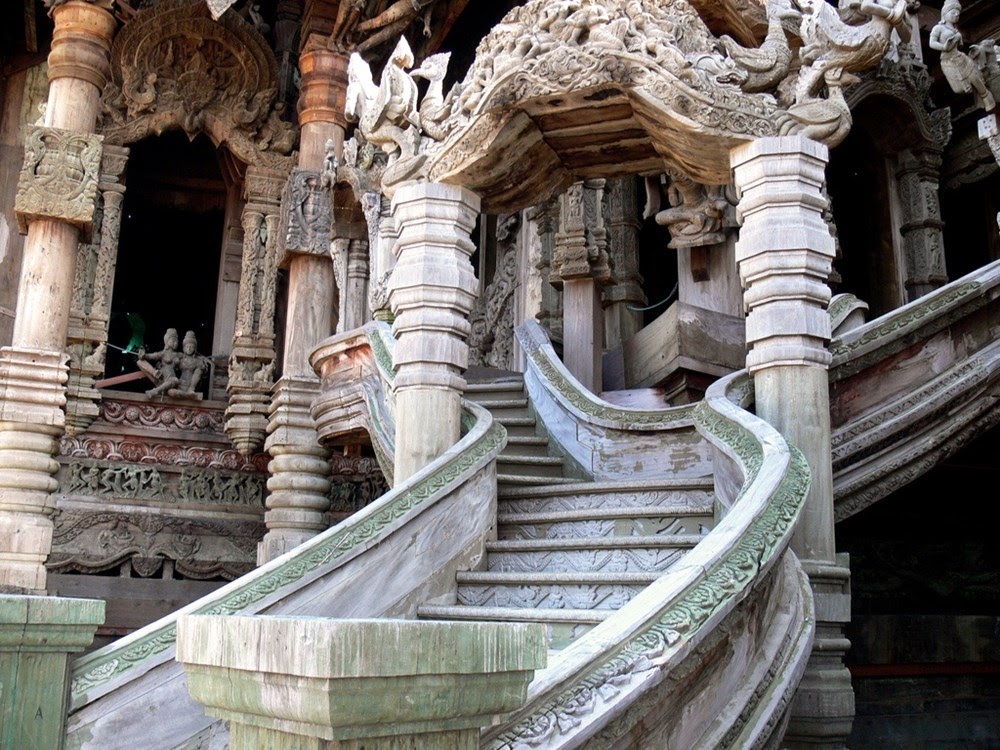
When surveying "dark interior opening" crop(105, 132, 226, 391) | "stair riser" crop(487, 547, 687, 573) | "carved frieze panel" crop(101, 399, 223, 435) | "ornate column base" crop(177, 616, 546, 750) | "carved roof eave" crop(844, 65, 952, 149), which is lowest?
"ornate column base" crop(177, 616, 546, 750)

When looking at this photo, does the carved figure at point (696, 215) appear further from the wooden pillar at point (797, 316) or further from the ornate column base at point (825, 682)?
the ornate column base at point (825, 682)

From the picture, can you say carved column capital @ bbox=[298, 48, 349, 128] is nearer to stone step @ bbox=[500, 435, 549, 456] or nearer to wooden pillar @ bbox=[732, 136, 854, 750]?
stone step @ bbox=[500, 435, 549, 456]

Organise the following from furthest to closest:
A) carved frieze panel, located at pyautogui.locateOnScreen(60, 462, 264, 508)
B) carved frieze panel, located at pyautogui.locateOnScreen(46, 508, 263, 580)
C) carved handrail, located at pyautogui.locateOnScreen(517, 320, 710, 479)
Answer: carved frieze panel, located at pyautogui.locateOnScreen(60, 462, 264, 508), carved frieze panel, located at pyautogui.locateOnScreen(46, 508, 263, 580), carved handrail, located at pyautogui.locateOnScreen(517, 320, 710, 479)

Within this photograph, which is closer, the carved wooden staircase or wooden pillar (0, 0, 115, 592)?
the carved wooden staircase

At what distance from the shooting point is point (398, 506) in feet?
17.5

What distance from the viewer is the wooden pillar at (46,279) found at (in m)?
8.64

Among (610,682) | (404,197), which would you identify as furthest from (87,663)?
(404,197)

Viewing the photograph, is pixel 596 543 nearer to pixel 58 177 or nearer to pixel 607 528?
pixel 607 528

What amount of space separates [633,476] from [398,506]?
8.02 feet

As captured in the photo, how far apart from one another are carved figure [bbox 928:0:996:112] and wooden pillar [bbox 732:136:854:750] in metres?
3.10

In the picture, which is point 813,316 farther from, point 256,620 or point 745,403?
point 256,620

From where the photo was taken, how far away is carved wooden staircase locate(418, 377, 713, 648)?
191 inches

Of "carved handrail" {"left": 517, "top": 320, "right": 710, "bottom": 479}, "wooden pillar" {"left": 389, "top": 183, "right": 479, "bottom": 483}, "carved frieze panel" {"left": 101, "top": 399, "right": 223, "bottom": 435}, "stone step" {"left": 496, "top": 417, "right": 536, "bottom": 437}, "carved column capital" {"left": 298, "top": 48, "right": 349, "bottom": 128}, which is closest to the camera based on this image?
"wooden pillar" {"left": 389, "top": 183, "right": 479, "bottom": 483}

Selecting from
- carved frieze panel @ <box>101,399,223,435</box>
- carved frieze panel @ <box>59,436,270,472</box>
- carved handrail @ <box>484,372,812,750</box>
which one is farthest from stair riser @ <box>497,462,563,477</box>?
carved frieze panel @ <box>101,399,223,435</box>
